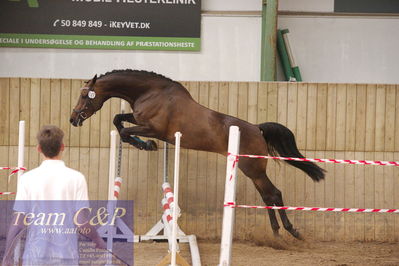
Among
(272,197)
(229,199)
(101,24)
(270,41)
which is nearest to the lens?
(229,199)

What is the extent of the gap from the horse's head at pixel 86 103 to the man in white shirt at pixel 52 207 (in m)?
3.98

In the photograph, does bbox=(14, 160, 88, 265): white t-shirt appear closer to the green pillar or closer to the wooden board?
the wooden board

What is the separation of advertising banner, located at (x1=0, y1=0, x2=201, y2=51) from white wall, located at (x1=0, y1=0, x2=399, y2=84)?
0.44 ft

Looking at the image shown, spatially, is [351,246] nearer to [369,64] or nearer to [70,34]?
[369,64]

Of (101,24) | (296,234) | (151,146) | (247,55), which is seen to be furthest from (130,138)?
(247,55)

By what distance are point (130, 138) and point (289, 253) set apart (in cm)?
208

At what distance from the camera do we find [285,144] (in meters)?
6.71

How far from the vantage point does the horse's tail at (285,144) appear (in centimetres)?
668

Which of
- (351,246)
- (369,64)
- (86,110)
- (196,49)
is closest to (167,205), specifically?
(86,110)

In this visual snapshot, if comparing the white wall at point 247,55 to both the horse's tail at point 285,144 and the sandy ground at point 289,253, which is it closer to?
the horse's tail at point 285,144

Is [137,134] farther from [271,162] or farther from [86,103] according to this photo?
[271,162]

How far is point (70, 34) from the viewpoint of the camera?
888 centimetres

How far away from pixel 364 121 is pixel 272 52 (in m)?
1.51

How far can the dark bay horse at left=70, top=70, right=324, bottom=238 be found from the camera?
6.75 metres
